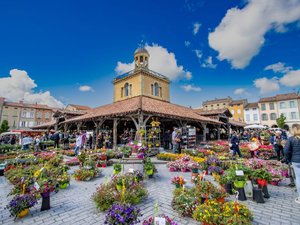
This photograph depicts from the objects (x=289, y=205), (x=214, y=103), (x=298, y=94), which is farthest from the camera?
(x=214, y=103)

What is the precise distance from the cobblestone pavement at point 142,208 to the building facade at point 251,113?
4300 centimetres

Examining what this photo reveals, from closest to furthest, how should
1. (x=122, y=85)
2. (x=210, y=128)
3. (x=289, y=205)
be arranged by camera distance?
(x=289, y=205), (x=122, y=85), (x=210, y=128)

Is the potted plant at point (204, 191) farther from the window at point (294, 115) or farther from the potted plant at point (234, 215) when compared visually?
the window at point (294, 115)

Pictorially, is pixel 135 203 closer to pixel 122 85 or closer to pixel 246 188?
pixel 246 188

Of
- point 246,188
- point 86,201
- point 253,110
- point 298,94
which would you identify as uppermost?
point 298,94

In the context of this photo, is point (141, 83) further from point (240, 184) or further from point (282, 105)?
point (282, 105)

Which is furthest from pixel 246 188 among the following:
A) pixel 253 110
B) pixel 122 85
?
pixel 253 110

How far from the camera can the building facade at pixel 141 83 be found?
19.6 meters

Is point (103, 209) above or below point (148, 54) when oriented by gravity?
below

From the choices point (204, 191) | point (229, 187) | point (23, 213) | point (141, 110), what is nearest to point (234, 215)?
point (204, 191)

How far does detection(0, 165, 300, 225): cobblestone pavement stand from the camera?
3.31m

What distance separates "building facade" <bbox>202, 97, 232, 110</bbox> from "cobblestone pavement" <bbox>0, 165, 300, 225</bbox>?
44.6 meters

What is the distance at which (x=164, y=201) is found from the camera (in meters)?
4.25

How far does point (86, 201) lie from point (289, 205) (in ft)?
16.6
